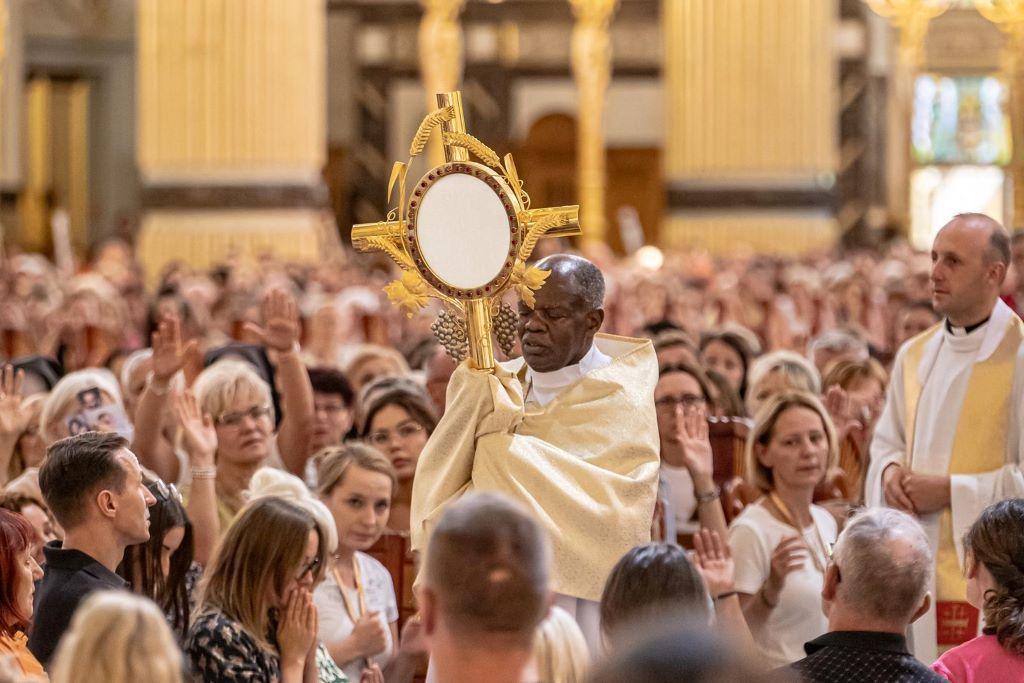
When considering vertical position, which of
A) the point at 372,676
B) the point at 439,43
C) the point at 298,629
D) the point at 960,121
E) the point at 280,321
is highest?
the point at 439,43

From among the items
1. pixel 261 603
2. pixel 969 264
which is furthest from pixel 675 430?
pixel 261 603

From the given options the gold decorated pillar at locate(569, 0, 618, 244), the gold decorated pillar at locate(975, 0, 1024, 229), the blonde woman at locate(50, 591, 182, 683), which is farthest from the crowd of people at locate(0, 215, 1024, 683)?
the gold decorated pillar at locate(569, 0, 618, 244)

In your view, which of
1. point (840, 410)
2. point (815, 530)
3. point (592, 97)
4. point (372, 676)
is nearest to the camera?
point (372, 676)

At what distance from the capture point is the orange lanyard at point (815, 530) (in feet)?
19.1

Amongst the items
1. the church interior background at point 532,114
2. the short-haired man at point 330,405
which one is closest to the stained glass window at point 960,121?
the church interior background at point 532,114

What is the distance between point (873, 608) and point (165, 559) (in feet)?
6.65

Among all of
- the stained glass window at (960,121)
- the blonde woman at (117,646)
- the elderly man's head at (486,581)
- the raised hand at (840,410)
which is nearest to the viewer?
the blonde woman at (117,646)

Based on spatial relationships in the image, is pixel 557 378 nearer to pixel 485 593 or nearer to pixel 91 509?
pixel 91 509

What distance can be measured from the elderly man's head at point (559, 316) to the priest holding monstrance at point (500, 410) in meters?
0.06

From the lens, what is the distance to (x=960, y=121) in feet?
97.7

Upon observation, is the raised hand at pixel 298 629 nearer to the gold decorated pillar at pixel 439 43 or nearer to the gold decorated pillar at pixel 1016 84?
the gold decorated pillar at pixel 1016 84

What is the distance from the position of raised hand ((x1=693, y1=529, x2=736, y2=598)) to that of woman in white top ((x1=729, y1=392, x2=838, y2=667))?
68 cm

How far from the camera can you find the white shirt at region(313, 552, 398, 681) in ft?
17.3

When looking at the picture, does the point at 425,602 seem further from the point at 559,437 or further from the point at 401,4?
the point at 401,4
